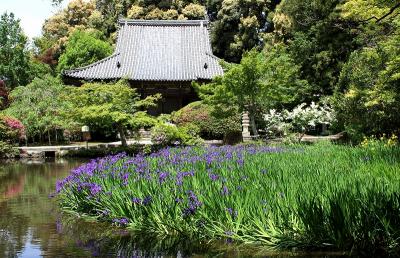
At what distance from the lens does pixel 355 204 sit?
4.54m

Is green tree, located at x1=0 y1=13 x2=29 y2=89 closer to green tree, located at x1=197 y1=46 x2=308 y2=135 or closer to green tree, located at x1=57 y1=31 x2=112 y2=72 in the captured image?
green tree, located at x1=57 y1=31 x2=112 y2=72

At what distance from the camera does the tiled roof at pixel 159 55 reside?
2902 centimetres

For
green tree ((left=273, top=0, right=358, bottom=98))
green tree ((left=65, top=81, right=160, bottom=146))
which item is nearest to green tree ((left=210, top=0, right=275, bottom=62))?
green tree ((left=273, top=0, right=358, bottom=98))

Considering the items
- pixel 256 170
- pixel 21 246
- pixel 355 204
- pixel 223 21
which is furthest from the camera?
pixel 223 21

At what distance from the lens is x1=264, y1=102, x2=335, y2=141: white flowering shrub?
20750mm

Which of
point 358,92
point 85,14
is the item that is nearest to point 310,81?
A: point 358,92

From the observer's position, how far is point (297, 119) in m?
20.8

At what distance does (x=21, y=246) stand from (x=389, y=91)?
37.4ft

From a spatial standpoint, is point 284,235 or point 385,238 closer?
point 385,238

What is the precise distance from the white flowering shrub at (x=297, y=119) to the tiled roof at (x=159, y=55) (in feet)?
25.3

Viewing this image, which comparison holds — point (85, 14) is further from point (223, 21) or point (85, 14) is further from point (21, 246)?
point (21, 246)

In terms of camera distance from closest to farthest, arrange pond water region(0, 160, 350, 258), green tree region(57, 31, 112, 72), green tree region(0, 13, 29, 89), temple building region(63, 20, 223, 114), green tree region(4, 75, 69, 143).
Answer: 1. pond water region(0, 160, 350, 258)
2. green tree region(4, 75, 69, 143)
3. temple building region(63, 20, 223, 114)
4. green tree region(0, 13, 29, 89)
5. green tree region(57, 31, 112, 72)

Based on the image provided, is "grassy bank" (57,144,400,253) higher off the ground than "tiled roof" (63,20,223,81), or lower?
lower

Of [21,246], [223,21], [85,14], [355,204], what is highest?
[85,14]
